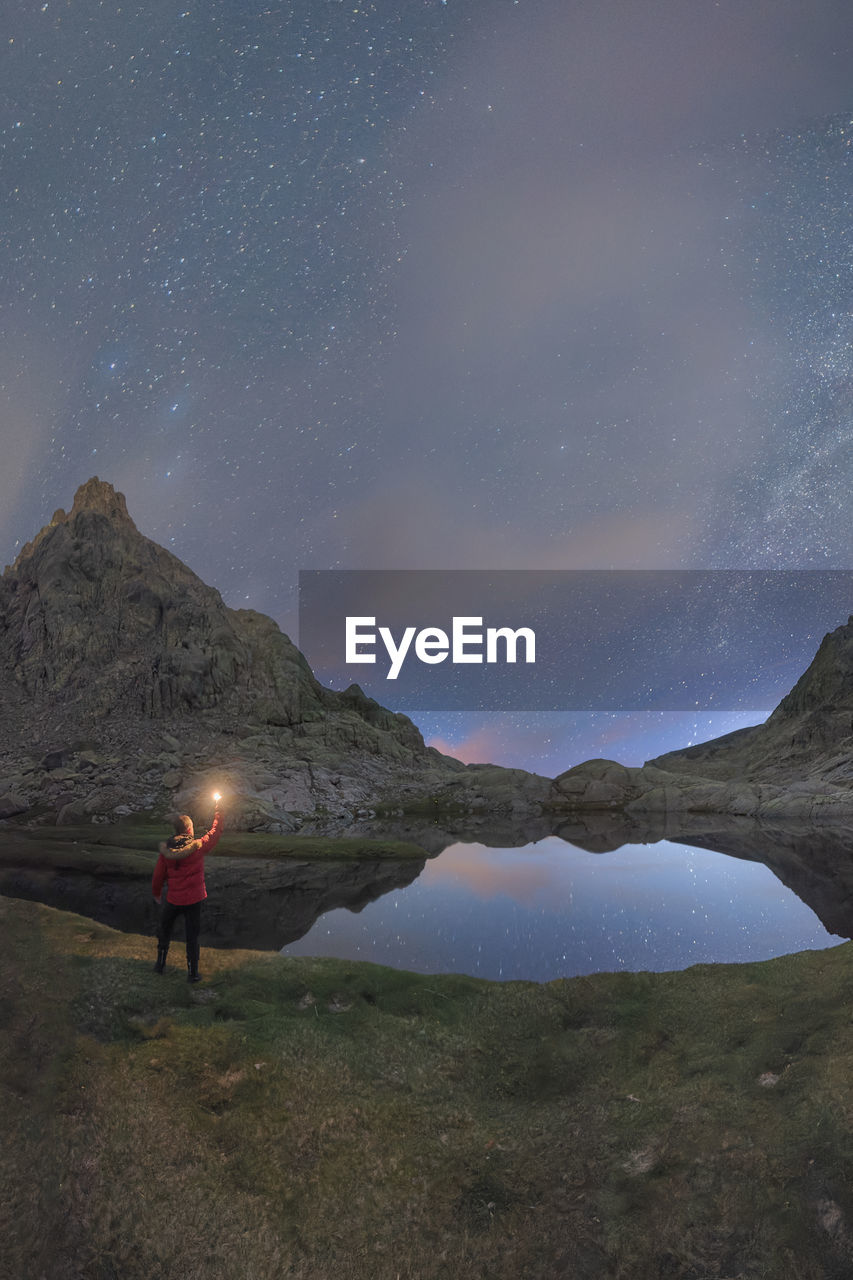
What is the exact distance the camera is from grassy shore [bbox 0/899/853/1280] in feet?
23.5

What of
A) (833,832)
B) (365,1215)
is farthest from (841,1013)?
(833,832)

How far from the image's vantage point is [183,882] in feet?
51.1

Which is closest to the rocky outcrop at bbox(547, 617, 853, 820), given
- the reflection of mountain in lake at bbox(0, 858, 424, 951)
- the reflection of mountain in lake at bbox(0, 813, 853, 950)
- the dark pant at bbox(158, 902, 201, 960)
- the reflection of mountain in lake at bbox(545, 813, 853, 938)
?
the reflection of mountain in lake at bbox(545, 813, 853, 938)

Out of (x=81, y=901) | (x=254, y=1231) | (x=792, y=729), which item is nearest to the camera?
(x=254, y=1231)

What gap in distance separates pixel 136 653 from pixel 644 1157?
133 m

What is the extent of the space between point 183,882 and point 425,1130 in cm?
871

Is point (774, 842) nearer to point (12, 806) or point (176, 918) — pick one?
point (176, 918)

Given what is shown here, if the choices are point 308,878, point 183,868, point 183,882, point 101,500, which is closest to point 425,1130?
point 183,882

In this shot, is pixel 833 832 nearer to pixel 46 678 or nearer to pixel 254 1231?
pixel 254 1231

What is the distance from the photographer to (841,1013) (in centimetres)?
1166

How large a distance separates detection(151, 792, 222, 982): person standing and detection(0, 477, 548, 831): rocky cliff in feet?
229

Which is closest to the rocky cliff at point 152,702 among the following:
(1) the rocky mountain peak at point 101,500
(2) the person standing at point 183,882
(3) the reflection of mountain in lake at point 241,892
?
(1) the rocky mountain peak at point 101,500

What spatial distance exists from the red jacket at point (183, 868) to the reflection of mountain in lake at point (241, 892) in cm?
773

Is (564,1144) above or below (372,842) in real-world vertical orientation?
above
